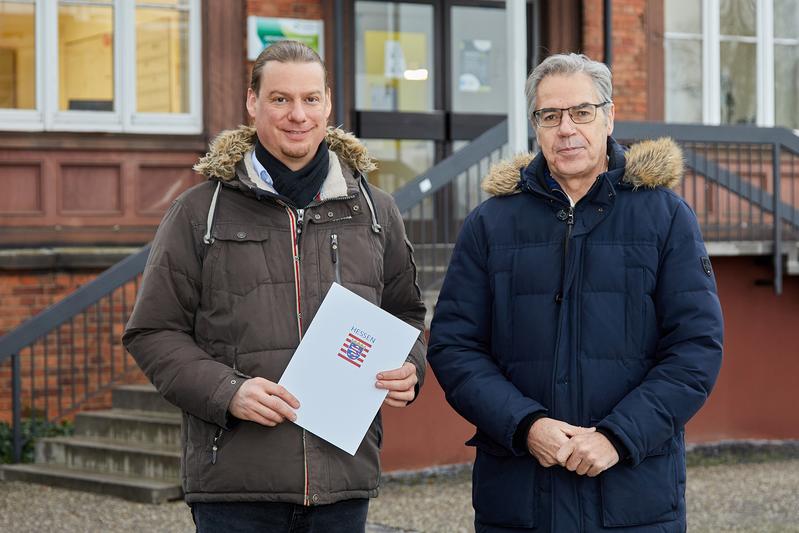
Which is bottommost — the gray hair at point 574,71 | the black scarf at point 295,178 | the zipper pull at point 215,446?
the zipper pull at point 215,446

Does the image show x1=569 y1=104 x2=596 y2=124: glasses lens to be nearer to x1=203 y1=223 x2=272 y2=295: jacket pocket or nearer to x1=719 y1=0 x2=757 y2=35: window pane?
x1=203 y1=223 x2=272 y2=295: jacket pocket

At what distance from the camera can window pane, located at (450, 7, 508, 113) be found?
12.2 m

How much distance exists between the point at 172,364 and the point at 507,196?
103 centimetres

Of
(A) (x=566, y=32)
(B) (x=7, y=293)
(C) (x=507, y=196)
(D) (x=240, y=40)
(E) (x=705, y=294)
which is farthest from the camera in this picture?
(A) (x=566, y=32)

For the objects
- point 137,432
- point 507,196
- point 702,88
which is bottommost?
point 137,432

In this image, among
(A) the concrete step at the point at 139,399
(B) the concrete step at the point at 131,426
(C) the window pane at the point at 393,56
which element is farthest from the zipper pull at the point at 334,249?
(C) the window pane at the point at 393,56

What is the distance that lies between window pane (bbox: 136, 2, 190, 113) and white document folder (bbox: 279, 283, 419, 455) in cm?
804

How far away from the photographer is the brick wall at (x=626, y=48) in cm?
1225

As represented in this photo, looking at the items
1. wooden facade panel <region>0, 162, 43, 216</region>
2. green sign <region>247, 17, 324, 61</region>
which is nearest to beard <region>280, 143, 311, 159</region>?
wooden facade panel <region>0, 162, 43, 216</region>

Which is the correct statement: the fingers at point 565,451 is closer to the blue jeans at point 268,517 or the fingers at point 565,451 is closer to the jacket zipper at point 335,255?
the blue jeans at point 268,517

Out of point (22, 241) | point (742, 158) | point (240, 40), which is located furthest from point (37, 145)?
point (742, 158)

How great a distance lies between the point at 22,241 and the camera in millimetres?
10516

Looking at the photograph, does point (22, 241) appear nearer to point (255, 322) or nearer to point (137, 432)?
point (137, 432)

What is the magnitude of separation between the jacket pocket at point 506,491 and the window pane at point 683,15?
32.2 ft
